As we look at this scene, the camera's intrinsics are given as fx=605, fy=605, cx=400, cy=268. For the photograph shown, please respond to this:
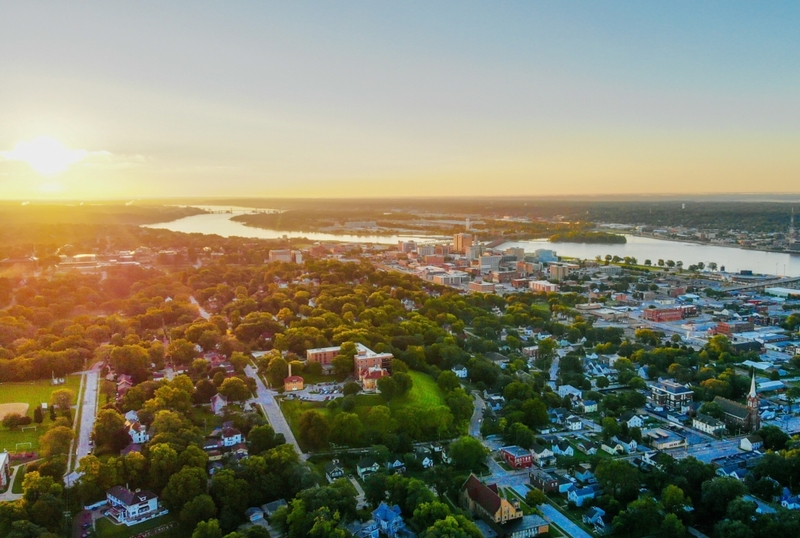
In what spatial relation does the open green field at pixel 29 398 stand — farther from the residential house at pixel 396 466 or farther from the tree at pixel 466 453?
the tree at pixel 466 453

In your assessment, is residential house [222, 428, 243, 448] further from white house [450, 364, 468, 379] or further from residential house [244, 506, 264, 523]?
white house [450, 364, 468, 379]

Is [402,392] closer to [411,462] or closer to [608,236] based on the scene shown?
[411,462]

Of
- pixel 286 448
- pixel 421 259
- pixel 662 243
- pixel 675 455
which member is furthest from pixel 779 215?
pixel 286 448

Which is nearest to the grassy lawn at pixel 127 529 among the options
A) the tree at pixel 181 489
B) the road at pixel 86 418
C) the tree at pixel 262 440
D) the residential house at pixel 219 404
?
the tree at pixel 181 489

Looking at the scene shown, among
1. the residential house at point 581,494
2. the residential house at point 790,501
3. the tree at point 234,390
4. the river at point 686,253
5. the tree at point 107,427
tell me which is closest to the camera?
the residential house at point 790,501

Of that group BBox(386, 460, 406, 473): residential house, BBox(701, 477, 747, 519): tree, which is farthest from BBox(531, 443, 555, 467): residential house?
BBox(701, 477, 747, 519): tree
